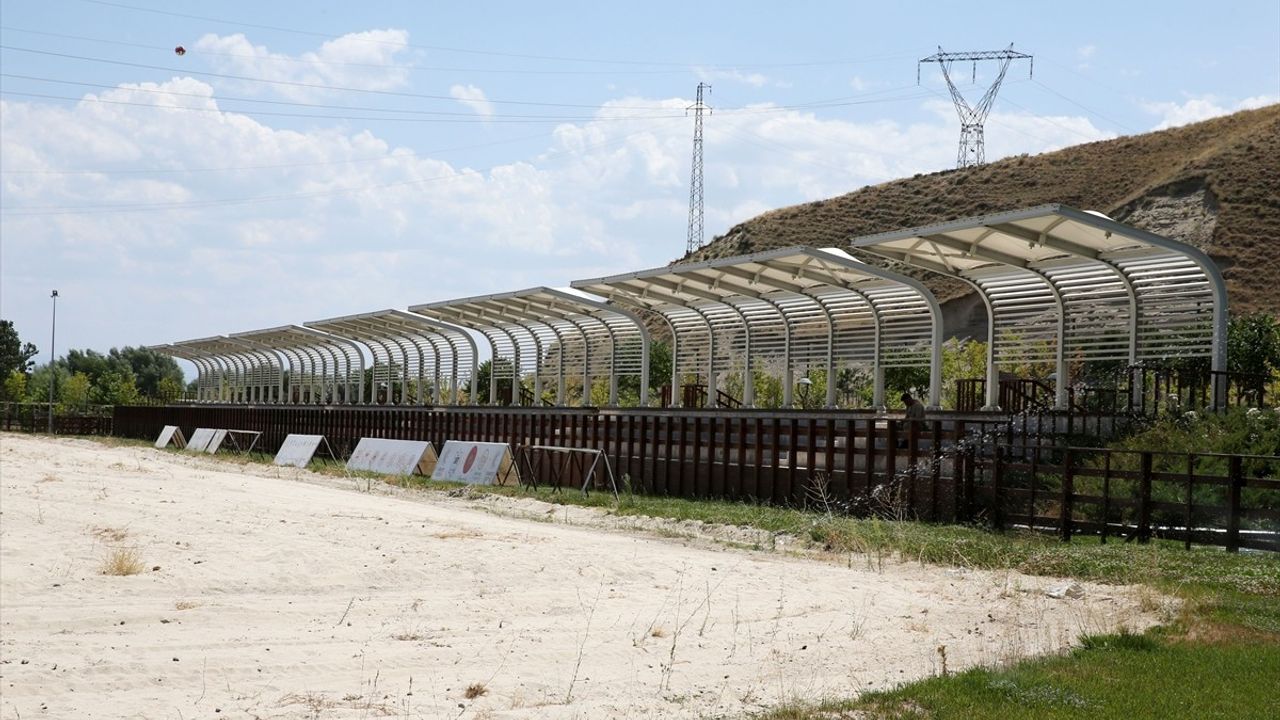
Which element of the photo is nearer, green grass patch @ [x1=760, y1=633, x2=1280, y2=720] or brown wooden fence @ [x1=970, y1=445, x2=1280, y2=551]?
green grass patch @ [x1=760, y1=633, x2=1280, y2=720]

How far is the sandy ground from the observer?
29.0 feet

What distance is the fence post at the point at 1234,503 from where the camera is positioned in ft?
44.9

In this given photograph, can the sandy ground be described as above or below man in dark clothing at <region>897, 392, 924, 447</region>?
below

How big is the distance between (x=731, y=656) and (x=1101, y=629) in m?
2.95

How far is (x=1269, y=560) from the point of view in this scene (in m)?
12.9

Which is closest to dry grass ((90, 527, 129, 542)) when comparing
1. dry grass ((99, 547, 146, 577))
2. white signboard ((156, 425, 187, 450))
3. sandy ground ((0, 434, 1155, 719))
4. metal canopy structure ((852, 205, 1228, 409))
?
sandy ground ((0, 434, 1155, 719))

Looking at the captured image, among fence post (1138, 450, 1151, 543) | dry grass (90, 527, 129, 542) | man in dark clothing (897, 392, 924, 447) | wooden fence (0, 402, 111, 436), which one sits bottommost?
wooden fence (0, 402, 111, 436)

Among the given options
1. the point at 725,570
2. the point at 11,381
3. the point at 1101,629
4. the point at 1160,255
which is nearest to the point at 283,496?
the point at 725,570

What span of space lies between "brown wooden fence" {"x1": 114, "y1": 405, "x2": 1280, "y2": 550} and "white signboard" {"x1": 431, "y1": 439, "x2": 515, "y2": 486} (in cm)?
134

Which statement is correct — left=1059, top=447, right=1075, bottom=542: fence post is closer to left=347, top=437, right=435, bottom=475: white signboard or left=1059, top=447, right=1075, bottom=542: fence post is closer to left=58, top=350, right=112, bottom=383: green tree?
left=347, top=437, right=435, bottom=475: white signboard

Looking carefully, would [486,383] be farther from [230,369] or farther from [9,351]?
[9,351]

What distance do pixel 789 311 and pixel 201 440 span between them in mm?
29807

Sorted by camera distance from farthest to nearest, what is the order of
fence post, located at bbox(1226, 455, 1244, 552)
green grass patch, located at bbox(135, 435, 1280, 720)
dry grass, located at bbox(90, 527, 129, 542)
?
1. dry grass, located at bbox(90, 527, 129, 542)
2. fence post, located at bbox(1226, 455, 1244, 552)
3. green grass patch, located at bbox(135, 435, 1280, 720)

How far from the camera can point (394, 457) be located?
106 feet
